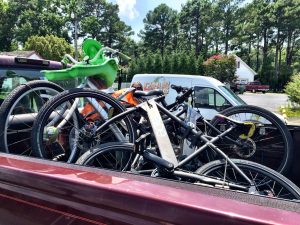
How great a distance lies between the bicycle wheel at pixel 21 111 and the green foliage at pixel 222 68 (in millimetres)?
37690

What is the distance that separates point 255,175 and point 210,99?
752 cm

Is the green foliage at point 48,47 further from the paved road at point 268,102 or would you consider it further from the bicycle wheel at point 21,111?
the bicycle wheel at point 21,111

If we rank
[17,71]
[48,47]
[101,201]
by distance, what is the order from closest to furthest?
[101,201], [17,71], [48,47]

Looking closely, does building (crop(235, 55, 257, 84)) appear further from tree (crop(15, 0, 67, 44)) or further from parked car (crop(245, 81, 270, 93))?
tree (crop(15, 0, 67, 44))

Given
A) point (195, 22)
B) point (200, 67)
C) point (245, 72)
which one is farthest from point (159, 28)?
point (200, 67)

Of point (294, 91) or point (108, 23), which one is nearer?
point (294, 91)

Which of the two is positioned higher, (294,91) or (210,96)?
(294,91)

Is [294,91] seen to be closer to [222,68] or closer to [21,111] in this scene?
[21,111]

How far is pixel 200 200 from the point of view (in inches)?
43.8

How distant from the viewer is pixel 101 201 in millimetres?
1251

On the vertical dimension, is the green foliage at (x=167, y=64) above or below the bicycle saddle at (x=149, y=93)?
above

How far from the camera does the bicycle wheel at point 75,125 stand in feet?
7.80

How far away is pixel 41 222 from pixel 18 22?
200 ft

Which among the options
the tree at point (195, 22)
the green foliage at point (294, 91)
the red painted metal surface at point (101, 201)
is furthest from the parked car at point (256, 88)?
the red painted metal surface at point (101, 201)
